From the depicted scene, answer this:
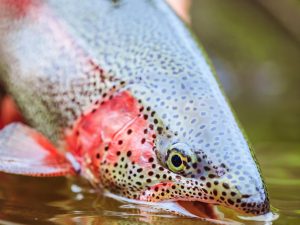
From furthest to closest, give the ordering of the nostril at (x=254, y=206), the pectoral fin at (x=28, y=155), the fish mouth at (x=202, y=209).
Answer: the pectoral fin at (x=28, y=155) → the fish mouth at (x=202, y=209) → the nostril at (x=254, y=206)

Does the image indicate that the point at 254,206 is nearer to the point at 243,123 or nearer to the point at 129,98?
the point at 129,98

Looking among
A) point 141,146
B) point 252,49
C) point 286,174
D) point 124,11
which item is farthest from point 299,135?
point 252,49

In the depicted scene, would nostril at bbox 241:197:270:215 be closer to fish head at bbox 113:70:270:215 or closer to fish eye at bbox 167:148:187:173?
fish head at bbox 113:70:270:215

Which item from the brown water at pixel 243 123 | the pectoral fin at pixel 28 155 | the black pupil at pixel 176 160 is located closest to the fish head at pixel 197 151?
the black pupil at pixel 176 160

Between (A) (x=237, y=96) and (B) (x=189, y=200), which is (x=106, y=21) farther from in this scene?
(A) (x=237, y=96)

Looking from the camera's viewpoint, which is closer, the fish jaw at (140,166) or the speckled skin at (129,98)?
the fish jaw at (140,166)

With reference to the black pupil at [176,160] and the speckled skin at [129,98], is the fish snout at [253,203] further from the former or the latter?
the black pupil at [176,160]
